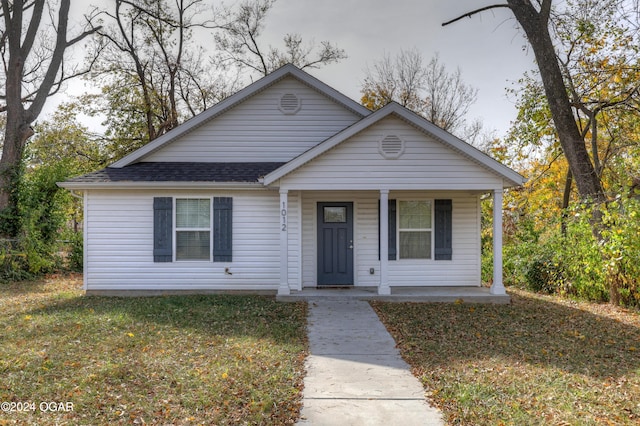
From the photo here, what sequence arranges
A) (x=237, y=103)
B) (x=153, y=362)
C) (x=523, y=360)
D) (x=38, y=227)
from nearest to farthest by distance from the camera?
(x=153, y=362) → (x=523, y=360) → (x=237, y=103) → (x=38, y=227)

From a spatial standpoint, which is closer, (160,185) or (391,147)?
(391,147)

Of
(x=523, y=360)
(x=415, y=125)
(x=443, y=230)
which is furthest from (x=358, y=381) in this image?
(x=443, y=230)

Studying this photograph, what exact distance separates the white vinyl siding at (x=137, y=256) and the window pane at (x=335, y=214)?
1238mm

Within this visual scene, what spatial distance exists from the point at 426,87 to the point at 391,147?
19.2 meters

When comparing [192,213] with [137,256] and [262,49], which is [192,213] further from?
[262,49]

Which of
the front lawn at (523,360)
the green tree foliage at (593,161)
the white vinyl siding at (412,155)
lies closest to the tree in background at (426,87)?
the green tree foliage at (593,161)

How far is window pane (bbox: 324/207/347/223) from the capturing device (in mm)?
11016

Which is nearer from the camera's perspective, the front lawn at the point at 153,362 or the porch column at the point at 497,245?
the front lawn at the point at 153,362

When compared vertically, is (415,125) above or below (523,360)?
above

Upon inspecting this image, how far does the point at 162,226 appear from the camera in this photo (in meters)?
10.3

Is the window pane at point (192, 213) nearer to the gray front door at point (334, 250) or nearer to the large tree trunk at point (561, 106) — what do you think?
the gray front door at point (334, 250)

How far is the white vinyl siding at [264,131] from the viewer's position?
11664 millimetres

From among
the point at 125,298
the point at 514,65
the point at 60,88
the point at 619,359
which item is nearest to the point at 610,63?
the point at 514,65

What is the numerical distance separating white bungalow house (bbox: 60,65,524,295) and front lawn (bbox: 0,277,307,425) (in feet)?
4.82
